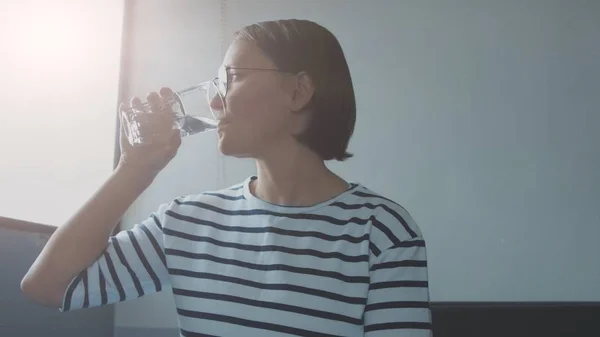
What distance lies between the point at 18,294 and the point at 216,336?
479mm

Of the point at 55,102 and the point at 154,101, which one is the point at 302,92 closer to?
the point at 154,101

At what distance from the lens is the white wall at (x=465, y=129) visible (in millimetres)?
1389

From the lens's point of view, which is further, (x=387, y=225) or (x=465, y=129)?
(x=465, y=129)

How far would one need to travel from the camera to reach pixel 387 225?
0.82 metres

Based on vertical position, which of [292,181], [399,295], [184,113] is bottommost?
[399,295]

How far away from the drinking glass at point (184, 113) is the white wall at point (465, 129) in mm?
613

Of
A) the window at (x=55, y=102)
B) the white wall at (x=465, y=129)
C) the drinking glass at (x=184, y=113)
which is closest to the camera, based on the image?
the drinking glass at (x=184, y=113)

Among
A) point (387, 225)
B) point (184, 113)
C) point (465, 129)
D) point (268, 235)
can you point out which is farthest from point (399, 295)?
point (465, 129)

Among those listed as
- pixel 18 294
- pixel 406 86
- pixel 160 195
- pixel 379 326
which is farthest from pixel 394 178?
pixel 18 294

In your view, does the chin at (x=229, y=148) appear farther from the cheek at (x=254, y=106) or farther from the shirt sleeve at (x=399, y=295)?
the shirt sleeve at (x=399, y=295)

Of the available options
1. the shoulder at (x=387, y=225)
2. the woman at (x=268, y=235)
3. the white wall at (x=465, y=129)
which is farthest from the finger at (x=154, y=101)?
the white wall at (x=465, y=129)

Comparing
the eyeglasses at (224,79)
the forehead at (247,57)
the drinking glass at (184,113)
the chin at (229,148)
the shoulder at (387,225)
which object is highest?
the forehead at (247,57)

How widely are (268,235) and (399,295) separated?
0.65 feet

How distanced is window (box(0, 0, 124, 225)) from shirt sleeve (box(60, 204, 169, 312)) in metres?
0.41
